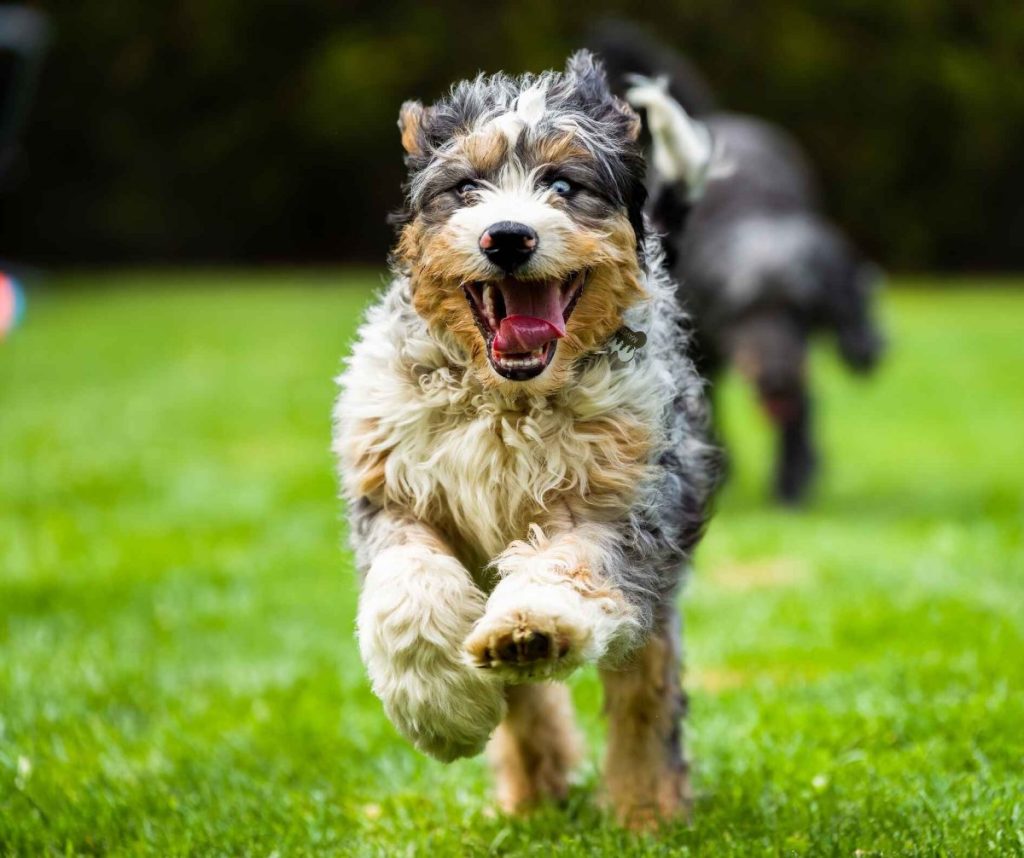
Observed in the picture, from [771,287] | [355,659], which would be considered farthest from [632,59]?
A: [355,659]

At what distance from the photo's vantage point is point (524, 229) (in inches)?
124

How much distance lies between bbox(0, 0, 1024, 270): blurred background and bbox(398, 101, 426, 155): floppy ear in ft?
73.2

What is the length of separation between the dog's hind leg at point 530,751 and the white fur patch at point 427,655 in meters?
0.83

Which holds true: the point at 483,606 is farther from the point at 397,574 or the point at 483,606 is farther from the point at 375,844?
the point at 375,844

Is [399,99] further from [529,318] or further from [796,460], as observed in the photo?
[529,318]

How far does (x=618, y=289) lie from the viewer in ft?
11.2

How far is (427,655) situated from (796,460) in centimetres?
655

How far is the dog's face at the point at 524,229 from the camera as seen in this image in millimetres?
3236

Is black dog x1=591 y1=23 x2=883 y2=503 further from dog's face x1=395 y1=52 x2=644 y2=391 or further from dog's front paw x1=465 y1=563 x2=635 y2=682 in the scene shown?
dog's front paw x1=465 y1=563 x2=635 y2=682

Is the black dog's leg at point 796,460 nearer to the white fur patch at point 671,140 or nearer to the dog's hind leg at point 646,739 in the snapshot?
the white fur patch at point 671,140

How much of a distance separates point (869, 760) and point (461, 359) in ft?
5.68

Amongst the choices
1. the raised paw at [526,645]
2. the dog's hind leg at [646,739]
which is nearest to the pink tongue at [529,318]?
the raised paw at [526,645]

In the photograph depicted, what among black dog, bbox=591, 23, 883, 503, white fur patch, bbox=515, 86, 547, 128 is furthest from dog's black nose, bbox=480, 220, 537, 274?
black dog, bbox=591, 23, 883, 503

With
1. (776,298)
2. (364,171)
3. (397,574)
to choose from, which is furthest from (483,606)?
(364,171)
